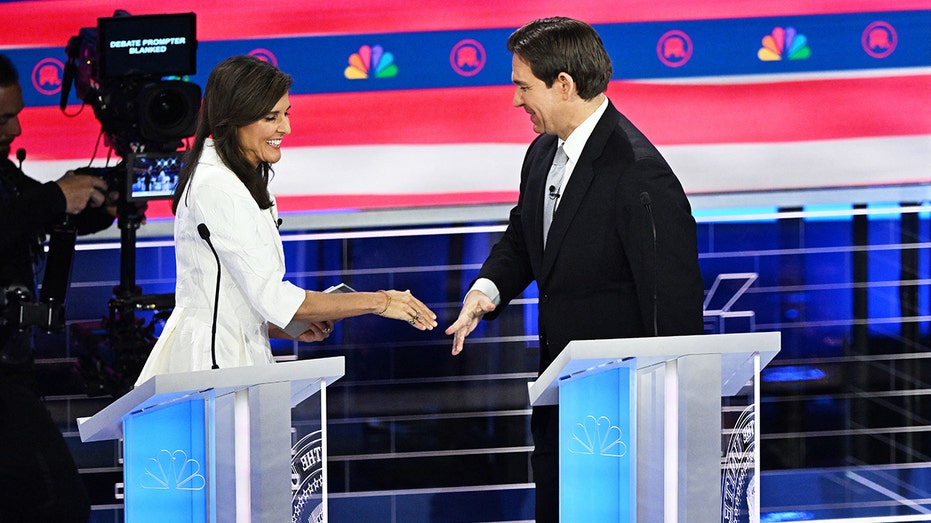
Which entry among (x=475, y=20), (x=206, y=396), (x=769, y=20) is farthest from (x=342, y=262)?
(x=206, y=396)

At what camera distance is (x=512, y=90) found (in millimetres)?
4949

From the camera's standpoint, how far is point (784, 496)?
3873 mm

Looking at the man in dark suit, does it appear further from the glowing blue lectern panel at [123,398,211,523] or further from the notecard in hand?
the glowing blue lectern panel at [123,398,211,523]

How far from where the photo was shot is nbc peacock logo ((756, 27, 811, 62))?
16.4ft

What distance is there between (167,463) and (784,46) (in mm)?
3536

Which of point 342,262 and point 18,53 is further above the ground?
point 18,53

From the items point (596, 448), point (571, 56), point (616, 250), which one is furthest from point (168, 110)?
point (596, 448)

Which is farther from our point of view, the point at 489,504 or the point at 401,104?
the point at 401,104

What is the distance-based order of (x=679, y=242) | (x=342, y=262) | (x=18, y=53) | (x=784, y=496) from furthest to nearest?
(x=342, y=262), (x=18, y=53), (x=784, y=496), (x=679, y=242)

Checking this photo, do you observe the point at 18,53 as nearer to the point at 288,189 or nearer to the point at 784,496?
the point at 288,189

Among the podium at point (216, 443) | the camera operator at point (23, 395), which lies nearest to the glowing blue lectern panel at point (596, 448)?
the podium at point (216, 443)

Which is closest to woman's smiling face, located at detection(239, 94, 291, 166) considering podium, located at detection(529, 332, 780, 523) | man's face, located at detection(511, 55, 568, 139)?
man's face, located at detection(511, 55, 568, 139)

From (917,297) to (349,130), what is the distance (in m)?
2.19

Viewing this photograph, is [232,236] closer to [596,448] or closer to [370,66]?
[596,448]
